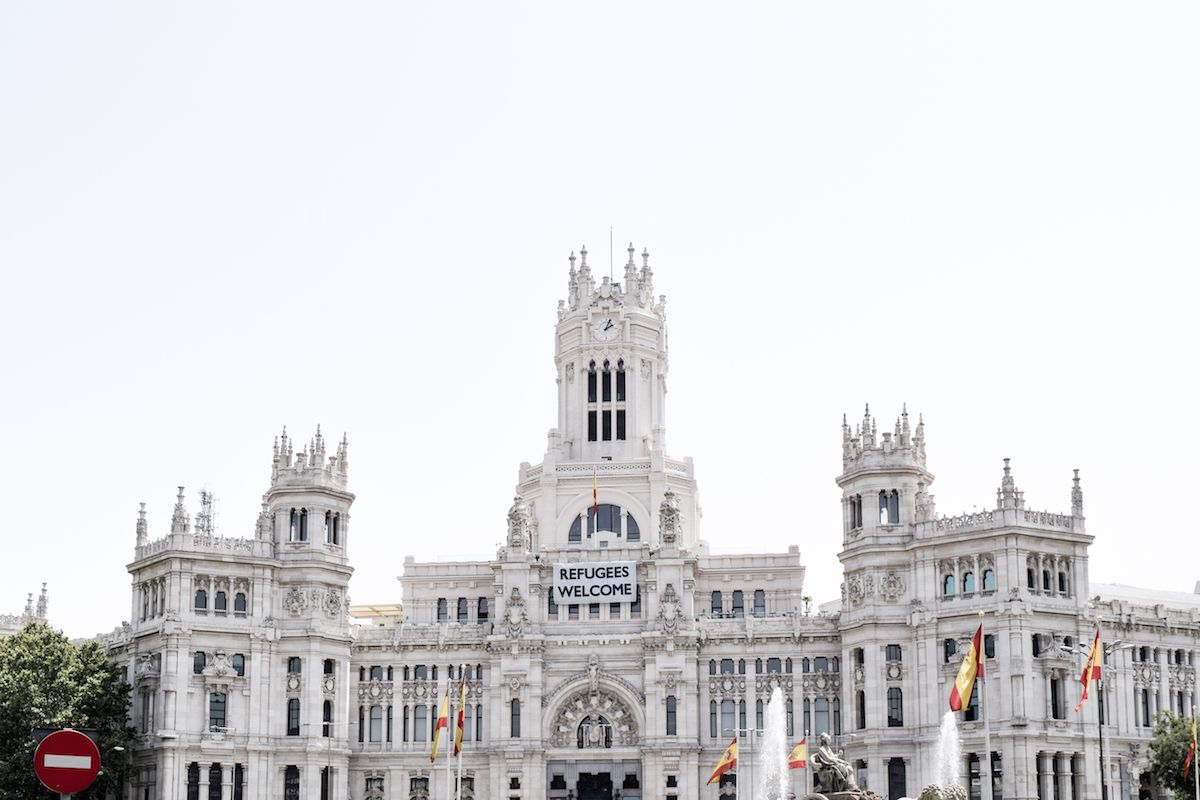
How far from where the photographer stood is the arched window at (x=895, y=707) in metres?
112

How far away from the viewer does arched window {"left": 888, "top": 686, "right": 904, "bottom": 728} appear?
368 ft

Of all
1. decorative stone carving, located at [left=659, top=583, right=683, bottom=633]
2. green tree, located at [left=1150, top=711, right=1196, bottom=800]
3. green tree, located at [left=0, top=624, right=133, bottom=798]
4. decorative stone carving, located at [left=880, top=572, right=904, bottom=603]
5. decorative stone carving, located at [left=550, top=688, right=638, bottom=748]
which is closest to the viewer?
green tree, located at [left=1150, top=711, right=1196, bottom=800]

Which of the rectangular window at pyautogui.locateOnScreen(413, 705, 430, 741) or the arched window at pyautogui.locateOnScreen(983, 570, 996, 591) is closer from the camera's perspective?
the arched window at pyautogui.locateOnScreen(983, 570, 996, 591)

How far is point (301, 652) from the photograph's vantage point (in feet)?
382

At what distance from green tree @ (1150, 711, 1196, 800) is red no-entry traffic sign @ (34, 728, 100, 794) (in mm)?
85232

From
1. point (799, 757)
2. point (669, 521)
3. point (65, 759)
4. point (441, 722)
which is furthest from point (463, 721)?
point (65, 759)

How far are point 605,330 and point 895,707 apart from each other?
4129 centimetres

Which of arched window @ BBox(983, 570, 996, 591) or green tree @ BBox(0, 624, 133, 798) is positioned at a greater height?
arched window @ BBox(983, 570, 996, 591)

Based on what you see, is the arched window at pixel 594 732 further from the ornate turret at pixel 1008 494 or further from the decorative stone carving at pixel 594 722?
the ornate turret at pixel 1008 494

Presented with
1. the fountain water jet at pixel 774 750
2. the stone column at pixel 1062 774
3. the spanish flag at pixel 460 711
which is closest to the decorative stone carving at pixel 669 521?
the fountain water jet at pixel 774 750

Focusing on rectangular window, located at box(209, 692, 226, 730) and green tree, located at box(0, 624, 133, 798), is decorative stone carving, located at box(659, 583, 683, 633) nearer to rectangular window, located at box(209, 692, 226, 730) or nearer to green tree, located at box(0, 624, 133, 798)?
rectangular window, located at box(209, 692, 226, 730)

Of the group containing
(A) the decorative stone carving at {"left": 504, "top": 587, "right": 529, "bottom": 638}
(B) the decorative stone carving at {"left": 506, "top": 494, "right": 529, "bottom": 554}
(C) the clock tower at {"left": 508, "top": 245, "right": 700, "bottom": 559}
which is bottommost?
(A) the decorative stone carving at {"left": 504, "top": 587, "right": 529, "bottom": 638}

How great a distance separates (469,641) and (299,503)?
618 inches

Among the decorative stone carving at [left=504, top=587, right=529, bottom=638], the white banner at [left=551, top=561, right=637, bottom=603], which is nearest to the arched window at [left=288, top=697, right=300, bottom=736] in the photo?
the decorative stone carving at [left=504, top=587, right=529, bottom=638]
